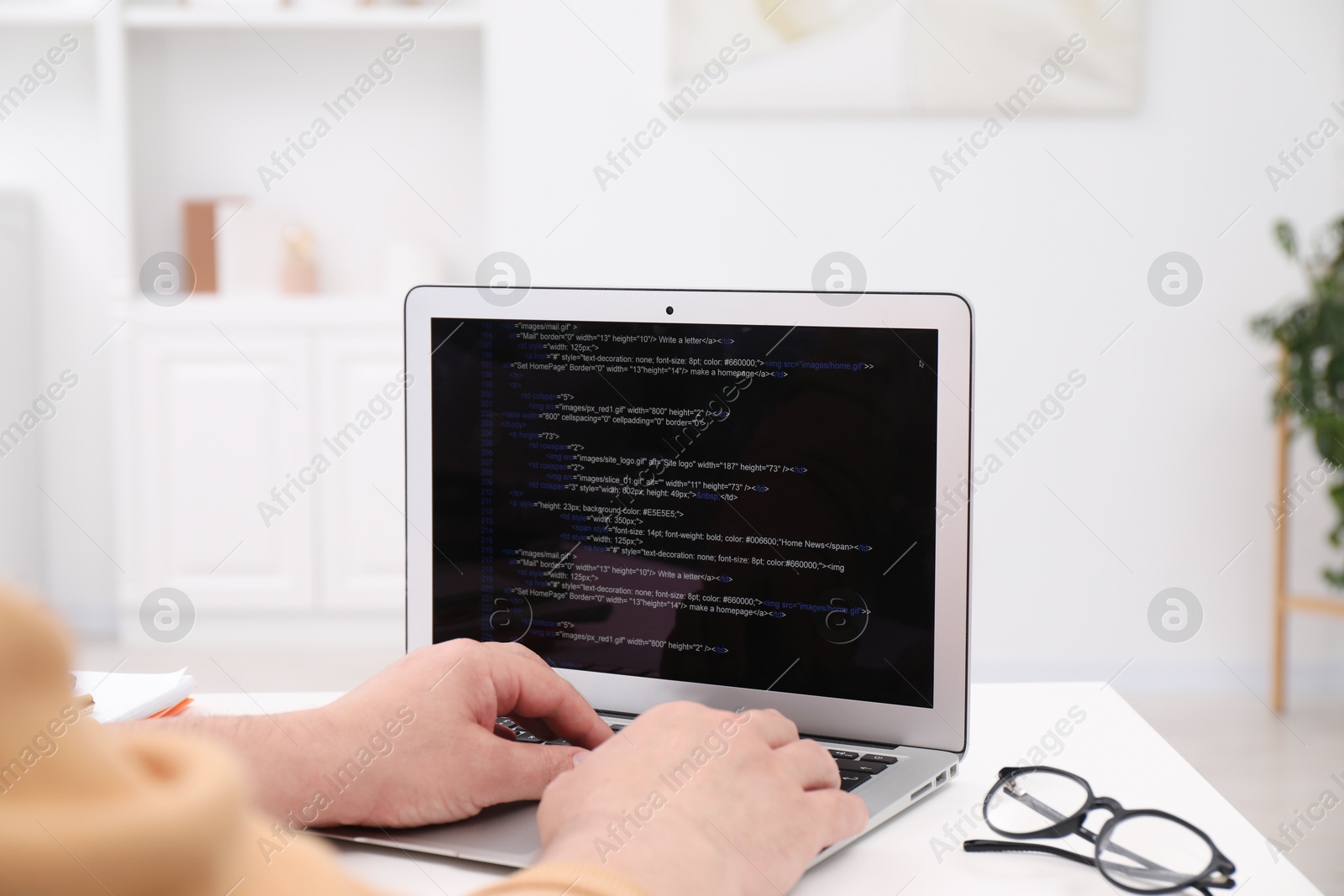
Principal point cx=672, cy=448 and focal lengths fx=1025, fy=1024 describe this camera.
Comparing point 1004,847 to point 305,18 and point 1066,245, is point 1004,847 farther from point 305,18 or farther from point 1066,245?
point 305,18

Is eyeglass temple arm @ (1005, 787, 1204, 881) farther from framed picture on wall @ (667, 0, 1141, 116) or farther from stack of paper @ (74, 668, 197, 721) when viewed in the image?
Answer: framed picture on wall @ (667, 0, 1141, 116)

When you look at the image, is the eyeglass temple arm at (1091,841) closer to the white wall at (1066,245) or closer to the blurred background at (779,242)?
the blurred background at (779,242)

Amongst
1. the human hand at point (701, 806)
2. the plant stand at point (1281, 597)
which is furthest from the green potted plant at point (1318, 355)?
the human hand at point (701, 806)

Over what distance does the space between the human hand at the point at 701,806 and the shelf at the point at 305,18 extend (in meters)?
2.52

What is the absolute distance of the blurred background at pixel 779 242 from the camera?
2531 millimetres

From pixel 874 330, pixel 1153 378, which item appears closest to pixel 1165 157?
pixel 1153 378

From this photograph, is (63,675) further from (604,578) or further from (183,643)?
(183,643)

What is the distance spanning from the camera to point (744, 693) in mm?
785

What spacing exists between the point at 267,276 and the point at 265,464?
1.76ft

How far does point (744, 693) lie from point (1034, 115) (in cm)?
219

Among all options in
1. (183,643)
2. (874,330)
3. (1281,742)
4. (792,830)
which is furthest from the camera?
(183,643)

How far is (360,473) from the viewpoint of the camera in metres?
2.79

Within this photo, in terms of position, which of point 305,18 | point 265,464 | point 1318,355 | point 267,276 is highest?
point 305,18

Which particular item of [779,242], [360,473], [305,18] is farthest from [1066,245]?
[305,18]
